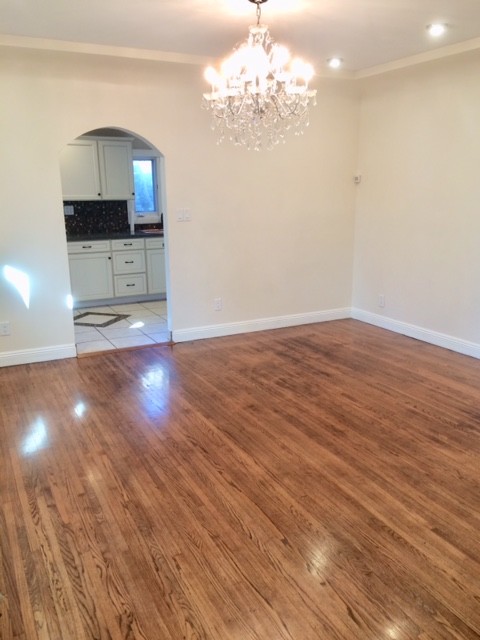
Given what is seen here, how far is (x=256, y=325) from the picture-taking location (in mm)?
5422

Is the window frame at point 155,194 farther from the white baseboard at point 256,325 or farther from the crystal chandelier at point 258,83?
the crystal chandelier at point 258,83

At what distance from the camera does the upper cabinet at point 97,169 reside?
20.4ft

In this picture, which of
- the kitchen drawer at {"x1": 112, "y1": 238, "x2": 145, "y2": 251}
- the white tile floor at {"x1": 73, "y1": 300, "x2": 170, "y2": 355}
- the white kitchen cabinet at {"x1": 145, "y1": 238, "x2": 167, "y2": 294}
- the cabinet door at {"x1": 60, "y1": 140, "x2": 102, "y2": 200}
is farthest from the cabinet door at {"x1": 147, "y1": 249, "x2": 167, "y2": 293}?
the cabinet door at {"x1": 60, "y1": 140, "x2": 102, "y2": 200}

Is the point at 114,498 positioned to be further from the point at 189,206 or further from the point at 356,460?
the point at 189,206

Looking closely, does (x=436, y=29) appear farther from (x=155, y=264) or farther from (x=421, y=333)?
(x=155, y=264)

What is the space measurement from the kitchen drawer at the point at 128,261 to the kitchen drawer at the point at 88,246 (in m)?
0.16

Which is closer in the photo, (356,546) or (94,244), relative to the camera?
(356,546)

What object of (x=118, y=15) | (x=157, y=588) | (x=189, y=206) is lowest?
(x=157, y=588)

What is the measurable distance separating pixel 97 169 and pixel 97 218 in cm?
74

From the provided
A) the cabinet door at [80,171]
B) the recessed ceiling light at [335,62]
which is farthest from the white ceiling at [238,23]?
the cabinet door at [80,171]

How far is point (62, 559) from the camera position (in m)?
2.04

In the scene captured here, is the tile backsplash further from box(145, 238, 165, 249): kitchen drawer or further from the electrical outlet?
the electrical outlet

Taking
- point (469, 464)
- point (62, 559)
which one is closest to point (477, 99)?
point (469, 464)

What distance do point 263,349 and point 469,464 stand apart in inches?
93.1
